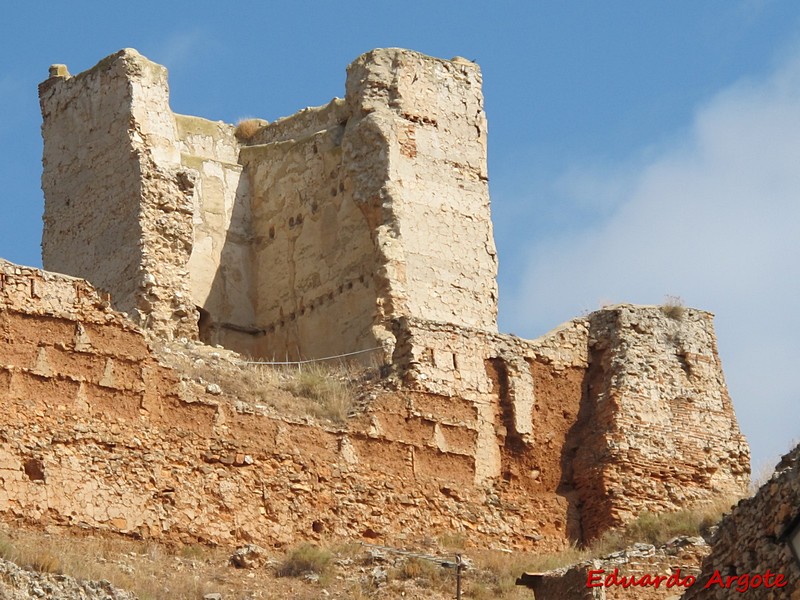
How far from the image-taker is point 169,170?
→ 2977cm

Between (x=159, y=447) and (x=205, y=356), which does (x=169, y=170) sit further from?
(x=159, y=447)

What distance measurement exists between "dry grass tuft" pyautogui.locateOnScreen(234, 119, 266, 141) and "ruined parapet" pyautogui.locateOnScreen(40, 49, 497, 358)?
14.7 inches

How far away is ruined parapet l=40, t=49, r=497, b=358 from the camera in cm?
2952

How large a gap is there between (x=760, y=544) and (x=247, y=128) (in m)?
16.1

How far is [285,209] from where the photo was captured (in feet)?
105

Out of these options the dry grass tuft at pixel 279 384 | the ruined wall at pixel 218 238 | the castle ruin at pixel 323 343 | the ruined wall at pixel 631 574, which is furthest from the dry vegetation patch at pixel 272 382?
the ruined wall at pixel 631 574

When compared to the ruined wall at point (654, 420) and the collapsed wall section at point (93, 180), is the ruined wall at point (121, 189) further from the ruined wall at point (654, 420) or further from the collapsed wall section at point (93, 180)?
the ruined wall at point (654, 420)

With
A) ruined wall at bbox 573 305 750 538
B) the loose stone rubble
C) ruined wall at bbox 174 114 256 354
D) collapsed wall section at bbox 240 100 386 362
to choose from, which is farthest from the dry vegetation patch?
the loose stone rubble

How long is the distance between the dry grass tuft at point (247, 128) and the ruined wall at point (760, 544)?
1514 cm

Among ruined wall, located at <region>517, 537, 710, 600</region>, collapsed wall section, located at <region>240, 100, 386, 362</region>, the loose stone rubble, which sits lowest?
the loose stone rubble

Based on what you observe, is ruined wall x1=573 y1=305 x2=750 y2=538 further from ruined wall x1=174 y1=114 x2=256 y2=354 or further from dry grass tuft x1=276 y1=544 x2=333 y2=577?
ruined wall x1=174 y1=114 x2=256 y2=354

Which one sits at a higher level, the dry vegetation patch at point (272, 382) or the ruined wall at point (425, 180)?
the ruined wall at point (425, 180)

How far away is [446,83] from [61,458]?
9.48 meters

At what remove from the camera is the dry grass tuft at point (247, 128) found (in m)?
32.9
